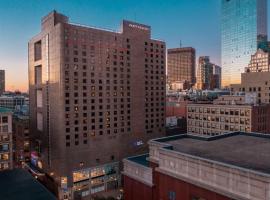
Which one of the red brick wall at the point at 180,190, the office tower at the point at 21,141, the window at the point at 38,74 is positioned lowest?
the office tower at the point at 21,141

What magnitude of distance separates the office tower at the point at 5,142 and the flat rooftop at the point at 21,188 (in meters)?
21.4

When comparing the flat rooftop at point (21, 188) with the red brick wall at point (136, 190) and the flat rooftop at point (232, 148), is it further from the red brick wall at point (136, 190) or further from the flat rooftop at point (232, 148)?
the flat rooftop at point (232, 148)

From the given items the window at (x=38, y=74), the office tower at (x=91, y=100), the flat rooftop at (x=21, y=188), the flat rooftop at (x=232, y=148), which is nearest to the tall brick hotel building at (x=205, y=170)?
the flat rooftop at (x=232, y=148)

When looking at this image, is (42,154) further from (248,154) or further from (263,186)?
(263,186)

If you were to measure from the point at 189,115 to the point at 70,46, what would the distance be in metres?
66.1

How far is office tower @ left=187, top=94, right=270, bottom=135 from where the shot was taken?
340 ft

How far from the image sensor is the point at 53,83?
95.7 m

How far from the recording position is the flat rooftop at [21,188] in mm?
47906

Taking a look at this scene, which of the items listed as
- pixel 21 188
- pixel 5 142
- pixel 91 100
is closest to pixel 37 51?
pixel 91 100

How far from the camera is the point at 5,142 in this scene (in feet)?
271

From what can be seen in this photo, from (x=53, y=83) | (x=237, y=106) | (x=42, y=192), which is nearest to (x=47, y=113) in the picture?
(x=53, y=83)

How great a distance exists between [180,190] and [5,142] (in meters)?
60.8

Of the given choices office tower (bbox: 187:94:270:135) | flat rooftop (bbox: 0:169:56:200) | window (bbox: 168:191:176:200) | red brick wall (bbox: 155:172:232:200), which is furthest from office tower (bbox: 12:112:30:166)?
window (bbox: 168:191:176:200)

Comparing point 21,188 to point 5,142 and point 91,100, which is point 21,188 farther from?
point 91,100
